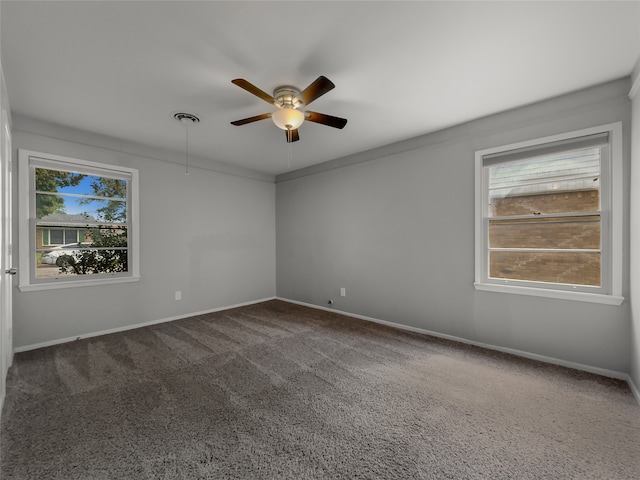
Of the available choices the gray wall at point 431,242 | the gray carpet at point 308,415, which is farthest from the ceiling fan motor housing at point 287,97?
the gray carpet at point 308,415

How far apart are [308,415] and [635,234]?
278 centimetres

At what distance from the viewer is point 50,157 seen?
9.96 ft

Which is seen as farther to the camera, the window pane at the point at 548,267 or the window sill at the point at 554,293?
the window pane at the point at 548,267

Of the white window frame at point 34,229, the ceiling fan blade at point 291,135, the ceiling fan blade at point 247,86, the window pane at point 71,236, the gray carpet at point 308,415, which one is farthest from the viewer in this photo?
the window pane at point 71,236

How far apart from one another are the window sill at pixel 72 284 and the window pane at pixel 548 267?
4387mm

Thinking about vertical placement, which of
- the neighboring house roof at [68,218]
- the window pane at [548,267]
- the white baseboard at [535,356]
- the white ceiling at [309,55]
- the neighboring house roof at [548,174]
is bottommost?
the white baseboard at [535,356]

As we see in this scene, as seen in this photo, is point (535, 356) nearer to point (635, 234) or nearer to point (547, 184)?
point (635, 234)

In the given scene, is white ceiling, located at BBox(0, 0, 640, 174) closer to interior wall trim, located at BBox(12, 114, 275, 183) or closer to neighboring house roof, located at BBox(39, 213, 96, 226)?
interior wall trim, located at BBox(12, 114, 275, 183)

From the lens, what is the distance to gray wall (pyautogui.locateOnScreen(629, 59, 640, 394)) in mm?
2057

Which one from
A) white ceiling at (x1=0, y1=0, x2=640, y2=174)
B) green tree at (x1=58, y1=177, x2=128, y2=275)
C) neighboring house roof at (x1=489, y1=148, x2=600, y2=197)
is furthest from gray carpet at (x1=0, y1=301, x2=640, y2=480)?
white ceiling at (x1=0, y1=0, x2=640, y2=174)

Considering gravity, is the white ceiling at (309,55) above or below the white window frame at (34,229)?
above

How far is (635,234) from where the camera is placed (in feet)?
6.96

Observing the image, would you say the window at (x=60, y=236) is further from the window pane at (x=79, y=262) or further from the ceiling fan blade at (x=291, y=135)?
the ceiling fan blade at (x=291, y=135)

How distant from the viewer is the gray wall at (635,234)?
6.75ft
